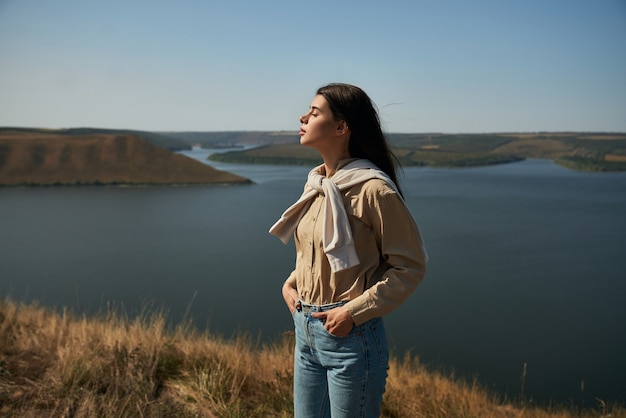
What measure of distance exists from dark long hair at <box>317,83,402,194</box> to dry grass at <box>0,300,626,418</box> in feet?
4.24

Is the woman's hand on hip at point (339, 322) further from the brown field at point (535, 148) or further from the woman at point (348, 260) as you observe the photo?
the brown field at point (535, 148)

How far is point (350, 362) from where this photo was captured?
1.23 meters

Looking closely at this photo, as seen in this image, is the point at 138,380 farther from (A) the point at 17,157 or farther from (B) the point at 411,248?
(A) the point at 17,157

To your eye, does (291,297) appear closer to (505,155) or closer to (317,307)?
(317,307)

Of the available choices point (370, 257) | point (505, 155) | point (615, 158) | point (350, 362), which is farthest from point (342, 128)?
point (505, 155)

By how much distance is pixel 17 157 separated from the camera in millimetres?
36438

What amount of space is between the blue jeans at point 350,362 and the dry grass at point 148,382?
984 millimetres

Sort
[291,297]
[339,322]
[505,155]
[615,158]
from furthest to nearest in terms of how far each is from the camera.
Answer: [505,155] < [615,158] < [291,297] < [339,322]

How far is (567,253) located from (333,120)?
16.2 meters

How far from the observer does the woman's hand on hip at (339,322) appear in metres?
1.22

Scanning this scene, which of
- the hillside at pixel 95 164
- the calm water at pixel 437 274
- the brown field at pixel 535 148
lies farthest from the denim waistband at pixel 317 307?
the brown field at pixel 535 148

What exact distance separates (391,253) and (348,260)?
106 millimetres

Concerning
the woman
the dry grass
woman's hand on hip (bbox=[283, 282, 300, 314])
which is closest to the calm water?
the dry grass

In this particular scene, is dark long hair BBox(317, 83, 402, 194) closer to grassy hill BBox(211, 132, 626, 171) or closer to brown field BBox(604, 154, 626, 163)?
grassy hill BBox(211, 132, 626, 171)
